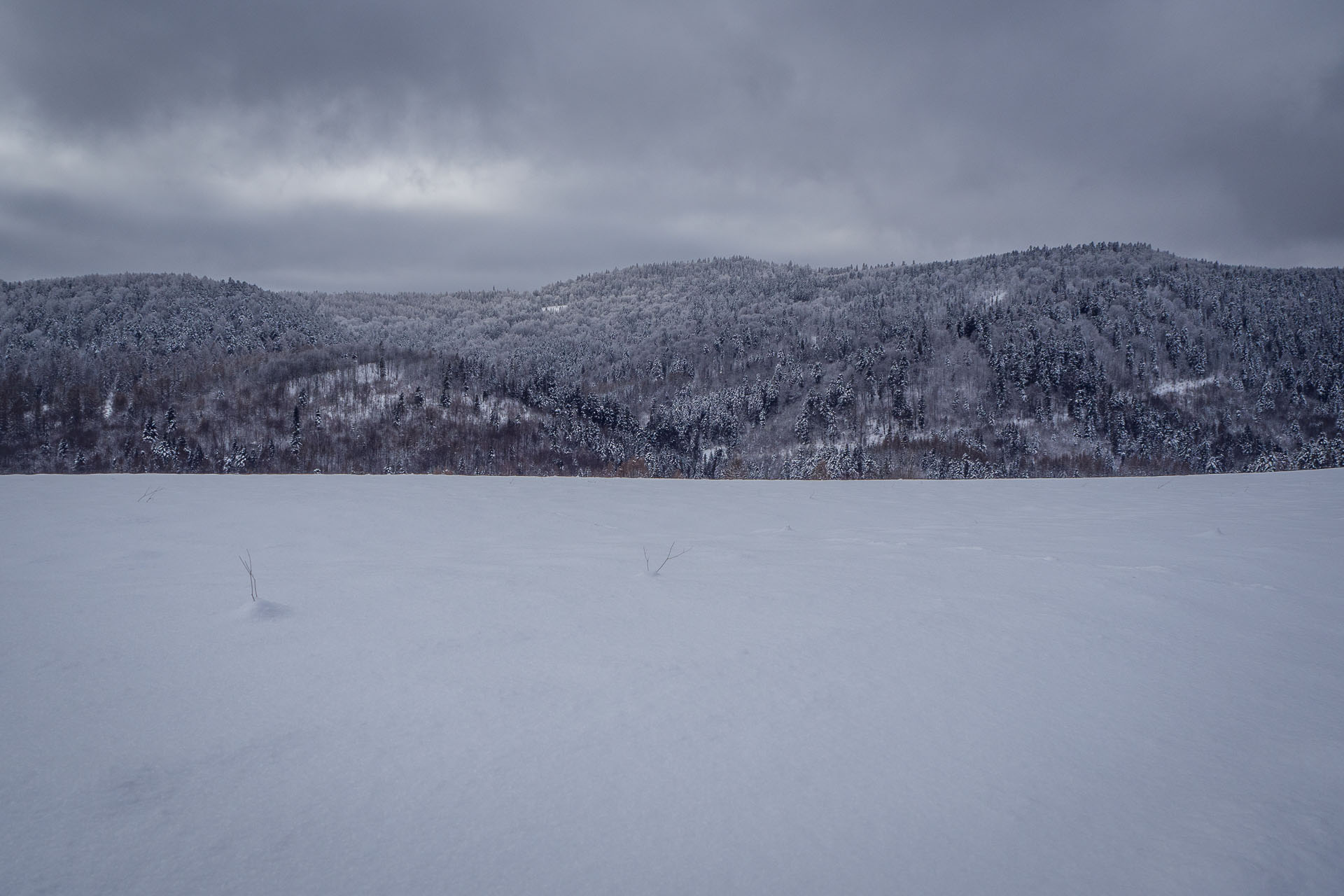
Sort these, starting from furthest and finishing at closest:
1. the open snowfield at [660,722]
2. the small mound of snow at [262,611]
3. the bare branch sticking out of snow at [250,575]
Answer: the bare branch sticking out of snow at [250,575] < the small mound of snow at [262,611] < the open snowfield at [660,722]

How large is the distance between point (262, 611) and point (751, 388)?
456 feet

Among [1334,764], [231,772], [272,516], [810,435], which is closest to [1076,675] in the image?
[1334,764]

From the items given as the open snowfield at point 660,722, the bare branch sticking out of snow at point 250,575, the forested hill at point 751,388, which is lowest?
the open snowfield at point 660,722

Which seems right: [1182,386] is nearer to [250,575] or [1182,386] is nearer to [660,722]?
[660,722]

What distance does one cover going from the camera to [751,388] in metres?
140

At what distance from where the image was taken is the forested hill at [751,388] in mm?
101438

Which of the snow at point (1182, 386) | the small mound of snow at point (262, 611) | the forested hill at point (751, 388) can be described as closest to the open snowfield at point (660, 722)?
the small mound of snow at point (262, 611)

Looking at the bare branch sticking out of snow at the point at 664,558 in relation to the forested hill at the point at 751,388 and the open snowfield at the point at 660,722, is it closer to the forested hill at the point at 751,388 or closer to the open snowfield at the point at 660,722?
the open snowfield at the point at 660,722

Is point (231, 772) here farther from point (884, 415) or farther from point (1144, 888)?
point (884, 415)

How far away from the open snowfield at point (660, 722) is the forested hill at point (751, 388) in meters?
74.5

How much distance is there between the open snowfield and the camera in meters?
1.76

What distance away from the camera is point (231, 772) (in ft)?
6.73

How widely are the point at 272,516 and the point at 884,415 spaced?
427ft

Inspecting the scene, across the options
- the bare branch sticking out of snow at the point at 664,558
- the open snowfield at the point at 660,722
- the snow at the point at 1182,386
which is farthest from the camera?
the snow at the point at 1182,386
